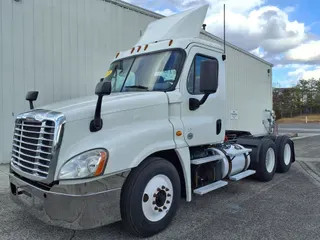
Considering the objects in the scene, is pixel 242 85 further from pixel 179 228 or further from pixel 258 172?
pixel 179 228

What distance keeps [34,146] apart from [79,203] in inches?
35.2

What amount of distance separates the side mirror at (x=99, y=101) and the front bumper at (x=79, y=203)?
0.60 metres

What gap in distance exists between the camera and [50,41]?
859 cm

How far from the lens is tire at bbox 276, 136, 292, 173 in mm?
7816

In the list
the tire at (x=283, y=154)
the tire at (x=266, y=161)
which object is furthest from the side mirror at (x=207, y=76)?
the tire at (x=283, y=154)

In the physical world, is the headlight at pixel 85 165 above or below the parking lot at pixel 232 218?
above

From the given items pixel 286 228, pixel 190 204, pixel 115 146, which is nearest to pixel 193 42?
pixel 115 146

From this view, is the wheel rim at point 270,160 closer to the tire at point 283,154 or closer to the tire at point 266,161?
the tire at point 266,161

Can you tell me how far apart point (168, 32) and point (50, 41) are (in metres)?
4.64

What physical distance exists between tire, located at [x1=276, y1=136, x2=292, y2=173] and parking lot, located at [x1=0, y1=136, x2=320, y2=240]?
1312mm

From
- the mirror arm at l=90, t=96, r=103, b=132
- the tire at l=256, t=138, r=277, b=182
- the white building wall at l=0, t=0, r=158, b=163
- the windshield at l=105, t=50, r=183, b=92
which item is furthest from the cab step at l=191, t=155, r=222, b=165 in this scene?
the white building wall at l=0, t=0, r=158, b=163

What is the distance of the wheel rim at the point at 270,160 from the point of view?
287 inches

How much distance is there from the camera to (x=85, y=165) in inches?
130

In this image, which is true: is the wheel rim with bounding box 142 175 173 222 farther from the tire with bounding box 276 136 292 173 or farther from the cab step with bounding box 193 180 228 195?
the tire with bounding box 276 136 292 173
